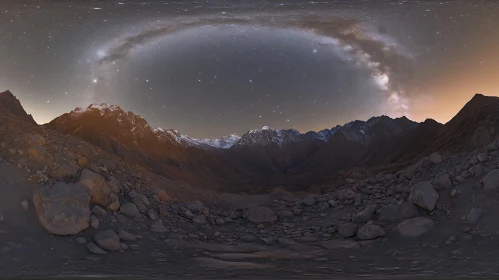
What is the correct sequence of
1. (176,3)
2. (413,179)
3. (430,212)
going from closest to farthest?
(430,212) → (176,3) → (413,179)

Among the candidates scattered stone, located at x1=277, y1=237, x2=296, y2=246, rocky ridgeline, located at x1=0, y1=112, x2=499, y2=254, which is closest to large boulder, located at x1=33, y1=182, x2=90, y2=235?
rocky ridgeline, located at x1=0, y1=112, x2=499, y2=254

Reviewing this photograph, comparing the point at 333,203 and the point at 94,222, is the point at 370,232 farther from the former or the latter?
the point at 94,222

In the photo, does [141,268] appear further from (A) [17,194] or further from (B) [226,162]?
(B) [226,162]

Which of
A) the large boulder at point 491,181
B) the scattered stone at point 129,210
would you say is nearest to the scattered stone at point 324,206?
the large boulder at point 491,181

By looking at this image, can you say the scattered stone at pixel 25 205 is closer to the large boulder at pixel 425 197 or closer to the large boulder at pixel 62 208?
the large boulder at pixel 62 208

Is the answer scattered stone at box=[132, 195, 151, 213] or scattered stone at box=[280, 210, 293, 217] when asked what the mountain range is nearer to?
scattered stone at box=[280, 210, 293, 217]

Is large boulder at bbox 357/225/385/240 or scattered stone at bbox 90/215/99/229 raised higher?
scattered stone at bbox 90/215/99/229

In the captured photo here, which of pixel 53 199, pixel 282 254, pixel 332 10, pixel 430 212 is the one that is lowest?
pixel 282 254

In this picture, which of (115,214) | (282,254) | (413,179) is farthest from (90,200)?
(413,179)
